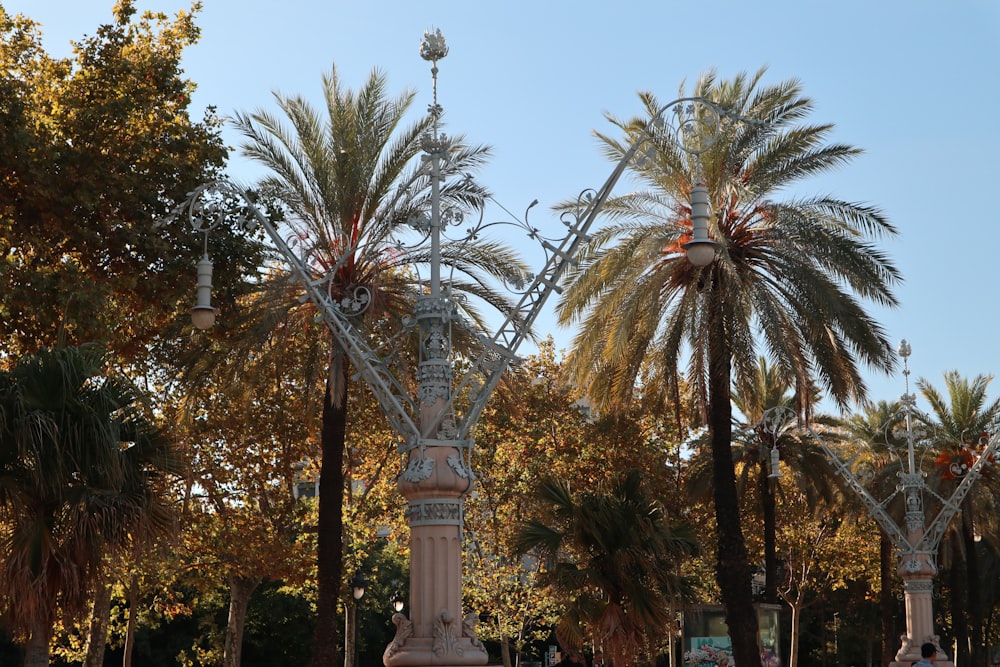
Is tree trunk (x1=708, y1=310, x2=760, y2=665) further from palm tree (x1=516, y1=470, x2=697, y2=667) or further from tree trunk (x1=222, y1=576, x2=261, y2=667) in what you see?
tree trunk (x1=222, y1=576, x2=261, y2=667)

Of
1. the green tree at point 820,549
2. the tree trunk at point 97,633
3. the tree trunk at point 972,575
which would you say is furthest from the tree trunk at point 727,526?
the green tree at point 820,549

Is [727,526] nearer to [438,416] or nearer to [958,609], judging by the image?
[438,416]

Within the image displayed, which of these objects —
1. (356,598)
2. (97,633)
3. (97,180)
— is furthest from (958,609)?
→ (97,180)

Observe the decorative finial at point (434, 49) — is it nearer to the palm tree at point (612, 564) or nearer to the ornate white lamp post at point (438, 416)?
the ornate white lamp post at point (438, 416)

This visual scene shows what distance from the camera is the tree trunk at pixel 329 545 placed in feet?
62.5

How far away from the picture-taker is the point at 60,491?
1227 centimetres

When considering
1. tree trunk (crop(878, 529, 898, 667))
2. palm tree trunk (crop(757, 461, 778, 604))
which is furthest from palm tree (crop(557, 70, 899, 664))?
tree trunk (crop(878, 529, 898, 667))

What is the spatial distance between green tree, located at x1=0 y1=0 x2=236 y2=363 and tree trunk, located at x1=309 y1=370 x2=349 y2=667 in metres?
3.42

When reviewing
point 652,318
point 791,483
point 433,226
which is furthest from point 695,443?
point 433,226

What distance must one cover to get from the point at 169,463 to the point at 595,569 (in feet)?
31.8

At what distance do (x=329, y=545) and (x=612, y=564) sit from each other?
498 cm

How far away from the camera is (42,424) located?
1213 centimetres

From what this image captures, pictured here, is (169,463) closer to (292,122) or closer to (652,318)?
(292,122)

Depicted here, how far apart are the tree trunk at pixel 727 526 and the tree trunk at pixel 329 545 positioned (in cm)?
658
